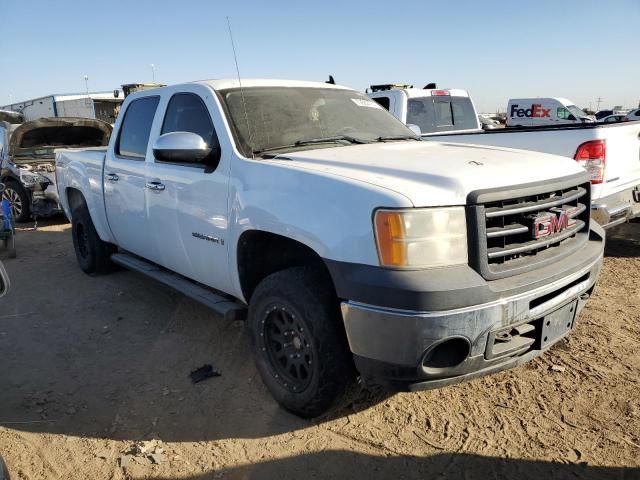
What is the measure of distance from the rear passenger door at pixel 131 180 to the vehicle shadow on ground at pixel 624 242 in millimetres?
5093

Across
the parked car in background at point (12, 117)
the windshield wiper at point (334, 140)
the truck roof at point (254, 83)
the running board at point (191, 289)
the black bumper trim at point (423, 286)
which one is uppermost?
the parked car in background at point (12, 117)

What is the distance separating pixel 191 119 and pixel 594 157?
3.58 m

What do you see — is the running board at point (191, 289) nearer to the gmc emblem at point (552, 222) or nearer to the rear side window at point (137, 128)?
the rear side window at point (137, 128)

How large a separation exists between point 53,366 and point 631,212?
17.6 ft

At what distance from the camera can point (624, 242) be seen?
6465 millimetres

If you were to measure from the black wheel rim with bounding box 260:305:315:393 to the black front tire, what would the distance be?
8.19 meters

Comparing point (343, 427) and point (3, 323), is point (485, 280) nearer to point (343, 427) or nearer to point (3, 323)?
point (343, 427)

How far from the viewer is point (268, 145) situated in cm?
330

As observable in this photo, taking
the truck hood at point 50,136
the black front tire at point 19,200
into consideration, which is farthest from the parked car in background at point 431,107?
the black front tire at point 19,200

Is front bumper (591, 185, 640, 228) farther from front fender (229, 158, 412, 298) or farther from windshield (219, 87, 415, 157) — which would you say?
front fender (229, 158, 412, 298)

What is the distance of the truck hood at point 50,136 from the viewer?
9.55 meters

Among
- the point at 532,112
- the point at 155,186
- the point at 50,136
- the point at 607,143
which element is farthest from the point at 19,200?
the point at 532,112

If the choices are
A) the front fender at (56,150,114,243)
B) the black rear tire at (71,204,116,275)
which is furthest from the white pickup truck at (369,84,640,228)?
the black rear tire at (71,204,116,275)

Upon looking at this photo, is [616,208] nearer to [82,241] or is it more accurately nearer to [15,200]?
[82,241]
